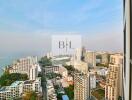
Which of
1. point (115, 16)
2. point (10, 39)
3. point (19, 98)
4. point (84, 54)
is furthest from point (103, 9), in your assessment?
point (19, 98)

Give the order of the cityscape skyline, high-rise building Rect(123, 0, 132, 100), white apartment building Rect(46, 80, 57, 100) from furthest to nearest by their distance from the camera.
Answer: white apartment building Rect(46, 80, 57, 100)
the cityscape skyline
high-rise building Rect(123, 0, 132, 100)

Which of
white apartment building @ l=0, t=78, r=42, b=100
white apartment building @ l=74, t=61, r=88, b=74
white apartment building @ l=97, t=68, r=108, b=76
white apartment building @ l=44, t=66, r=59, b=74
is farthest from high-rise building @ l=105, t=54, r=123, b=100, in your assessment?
white apartment building @ l=0, t=78, r=42, b=100

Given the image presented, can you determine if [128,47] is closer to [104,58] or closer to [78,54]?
[104,58]

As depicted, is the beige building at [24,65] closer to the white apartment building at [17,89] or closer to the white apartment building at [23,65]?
the white apartment building at [23,65]

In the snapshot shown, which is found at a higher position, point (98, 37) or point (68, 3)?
point (68, 3)

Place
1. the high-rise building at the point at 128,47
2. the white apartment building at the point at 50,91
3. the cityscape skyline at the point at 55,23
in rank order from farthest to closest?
the white apartment building at the point at 50,91
the cityscape skyline at the point at 55,23
the high-rise building at the point at 128,47

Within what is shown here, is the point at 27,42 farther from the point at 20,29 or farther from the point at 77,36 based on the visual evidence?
the point at 77,36

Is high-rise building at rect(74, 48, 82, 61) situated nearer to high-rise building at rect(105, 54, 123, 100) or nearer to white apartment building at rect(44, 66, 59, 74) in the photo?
white apartment building at rect(44, 66, 59, 74)

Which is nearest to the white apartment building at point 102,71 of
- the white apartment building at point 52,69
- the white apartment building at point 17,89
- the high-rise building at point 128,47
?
the high-rise building at point 128,47
